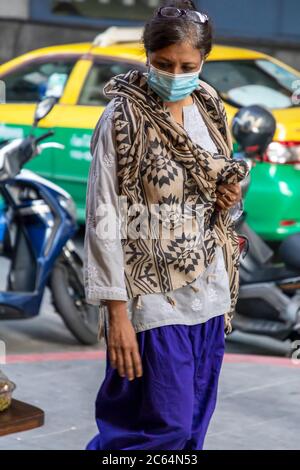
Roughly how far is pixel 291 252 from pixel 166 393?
2.99m

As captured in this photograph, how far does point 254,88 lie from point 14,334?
3.49 metres

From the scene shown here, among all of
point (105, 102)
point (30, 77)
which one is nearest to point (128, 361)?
point (105, 102)

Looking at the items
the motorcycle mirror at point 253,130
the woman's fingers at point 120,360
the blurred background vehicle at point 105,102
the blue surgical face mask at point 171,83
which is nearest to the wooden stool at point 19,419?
the woman's fingers at point 120,360

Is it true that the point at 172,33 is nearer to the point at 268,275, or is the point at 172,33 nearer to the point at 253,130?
the point at 268,275

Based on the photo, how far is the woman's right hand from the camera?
3.34 metres

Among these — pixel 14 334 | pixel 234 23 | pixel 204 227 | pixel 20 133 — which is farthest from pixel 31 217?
pixel 234 23

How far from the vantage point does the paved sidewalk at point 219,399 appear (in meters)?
4.81

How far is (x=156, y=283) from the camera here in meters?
3.42

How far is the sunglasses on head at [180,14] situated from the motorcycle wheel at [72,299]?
3.30 metres

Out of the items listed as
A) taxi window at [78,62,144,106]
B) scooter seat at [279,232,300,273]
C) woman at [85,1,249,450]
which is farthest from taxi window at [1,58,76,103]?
woman at [85,1,249,450]

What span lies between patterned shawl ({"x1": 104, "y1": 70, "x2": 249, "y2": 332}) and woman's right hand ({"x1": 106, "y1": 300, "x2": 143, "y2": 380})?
0.09 m

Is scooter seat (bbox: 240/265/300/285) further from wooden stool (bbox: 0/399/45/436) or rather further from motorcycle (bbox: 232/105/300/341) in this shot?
wooden stool (bbox: 0/399/45/436)

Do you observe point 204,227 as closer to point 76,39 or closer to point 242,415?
point 242,415

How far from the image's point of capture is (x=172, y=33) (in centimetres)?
331
